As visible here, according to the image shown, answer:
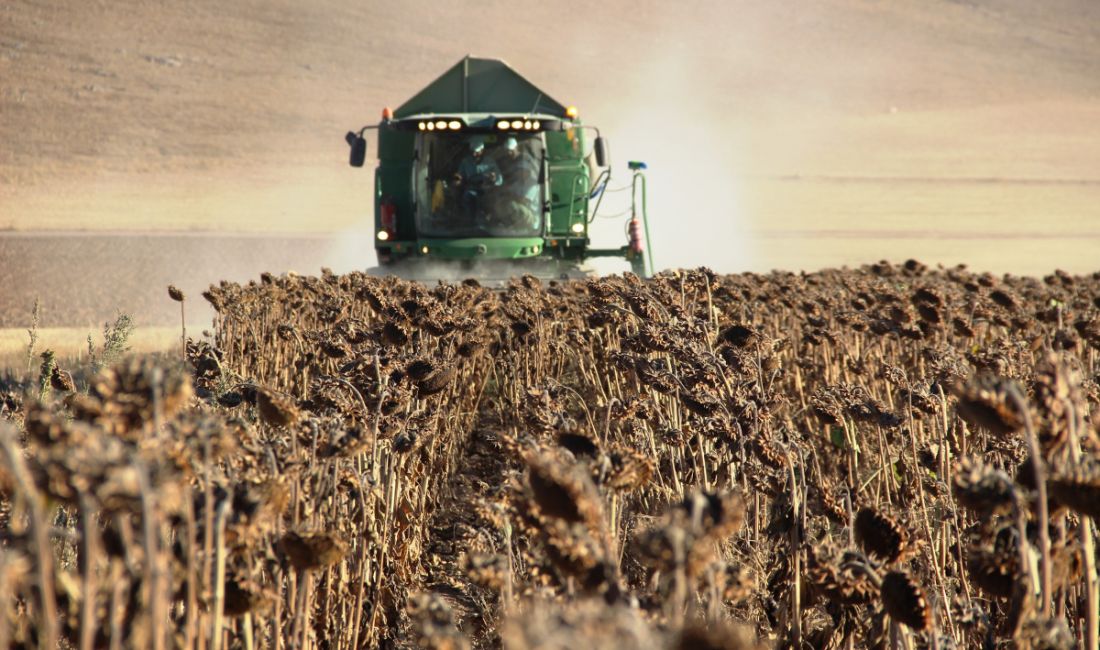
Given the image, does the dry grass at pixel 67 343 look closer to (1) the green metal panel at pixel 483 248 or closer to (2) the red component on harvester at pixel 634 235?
(1) the green metal panel at pixel 483 248

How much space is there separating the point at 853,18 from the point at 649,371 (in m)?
94.6

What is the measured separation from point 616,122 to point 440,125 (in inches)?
2137

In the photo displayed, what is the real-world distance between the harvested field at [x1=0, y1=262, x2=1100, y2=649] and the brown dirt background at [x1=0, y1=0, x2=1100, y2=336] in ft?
53.5

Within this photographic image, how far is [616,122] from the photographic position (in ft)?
215

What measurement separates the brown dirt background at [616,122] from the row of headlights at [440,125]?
375 inches

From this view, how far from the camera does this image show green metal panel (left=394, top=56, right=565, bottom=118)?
49.1 feet

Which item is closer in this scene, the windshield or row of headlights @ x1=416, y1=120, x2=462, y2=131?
row of headlights @ x1=416, y1=120, x2=462, y2=131

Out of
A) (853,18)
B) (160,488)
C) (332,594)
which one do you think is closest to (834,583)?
(160,488)

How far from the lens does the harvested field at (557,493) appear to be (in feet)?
4.74

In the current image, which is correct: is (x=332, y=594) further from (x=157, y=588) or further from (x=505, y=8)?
(x=505, y=8)

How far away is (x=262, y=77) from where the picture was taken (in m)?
69.8

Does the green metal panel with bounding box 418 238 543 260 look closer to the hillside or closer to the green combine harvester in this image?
the green combine harvester

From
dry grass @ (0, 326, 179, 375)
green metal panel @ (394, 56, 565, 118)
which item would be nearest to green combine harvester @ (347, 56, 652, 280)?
green metal panel @ (394, 56, 565, 118)

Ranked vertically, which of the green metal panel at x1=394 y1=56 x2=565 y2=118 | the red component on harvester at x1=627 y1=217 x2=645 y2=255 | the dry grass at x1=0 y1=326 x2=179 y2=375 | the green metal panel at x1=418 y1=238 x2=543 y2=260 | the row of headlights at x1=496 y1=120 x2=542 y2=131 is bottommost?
the dry grass at x1=0 y1=326 x2=179 y2=375
